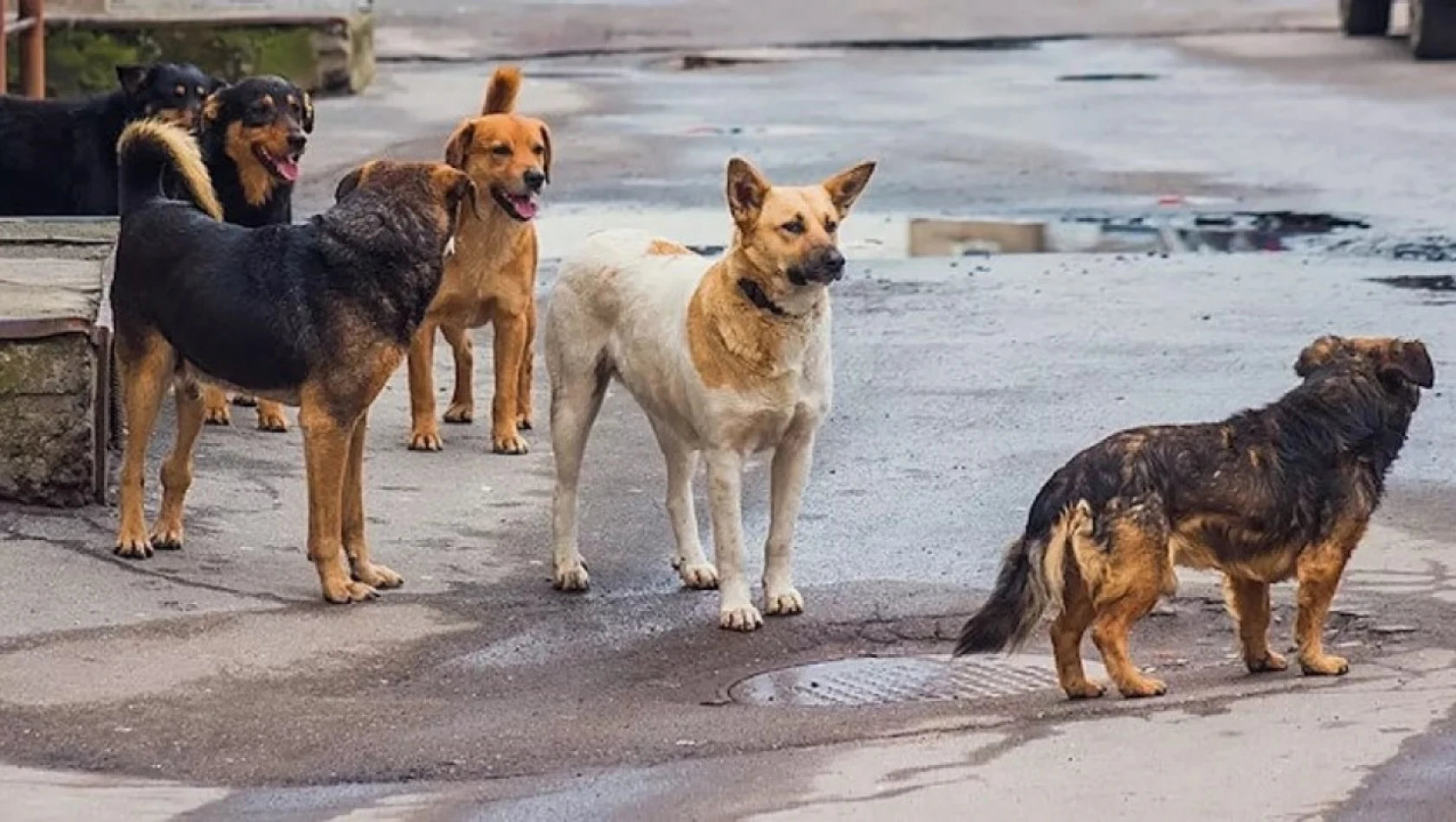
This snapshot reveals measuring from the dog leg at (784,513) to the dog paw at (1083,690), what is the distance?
4.59ft

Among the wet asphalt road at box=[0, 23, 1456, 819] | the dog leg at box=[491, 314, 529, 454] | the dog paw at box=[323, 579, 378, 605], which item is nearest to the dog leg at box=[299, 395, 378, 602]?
the dog paw at box=[323, 579, 378, 605]

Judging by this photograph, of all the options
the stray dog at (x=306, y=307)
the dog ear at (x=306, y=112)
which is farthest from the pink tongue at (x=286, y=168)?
the stray dog at (x=306, y=307)

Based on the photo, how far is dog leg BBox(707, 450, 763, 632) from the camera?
28.6 ft

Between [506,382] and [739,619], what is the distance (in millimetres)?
2696

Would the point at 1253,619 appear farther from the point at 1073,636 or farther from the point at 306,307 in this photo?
the point at 306,307

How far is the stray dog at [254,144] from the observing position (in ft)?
36.3

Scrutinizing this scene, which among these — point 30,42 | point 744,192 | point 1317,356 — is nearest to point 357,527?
point 744,192

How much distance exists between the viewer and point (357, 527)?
9.15m

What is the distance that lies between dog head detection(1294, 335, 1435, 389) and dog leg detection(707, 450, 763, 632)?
172 cm


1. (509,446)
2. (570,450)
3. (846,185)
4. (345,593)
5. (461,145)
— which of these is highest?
(846,185)

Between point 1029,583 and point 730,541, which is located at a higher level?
point 1029,583

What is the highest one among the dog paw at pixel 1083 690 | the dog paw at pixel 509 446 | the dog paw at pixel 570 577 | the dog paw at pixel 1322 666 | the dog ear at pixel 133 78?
the dog ear at pixel 133 78

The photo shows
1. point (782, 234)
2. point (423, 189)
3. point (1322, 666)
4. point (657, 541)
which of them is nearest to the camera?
point (1322, 666)

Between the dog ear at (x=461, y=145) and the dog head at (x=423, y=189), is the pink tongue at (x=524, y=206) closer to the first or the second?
the dog ear at (x=461, y=145)
